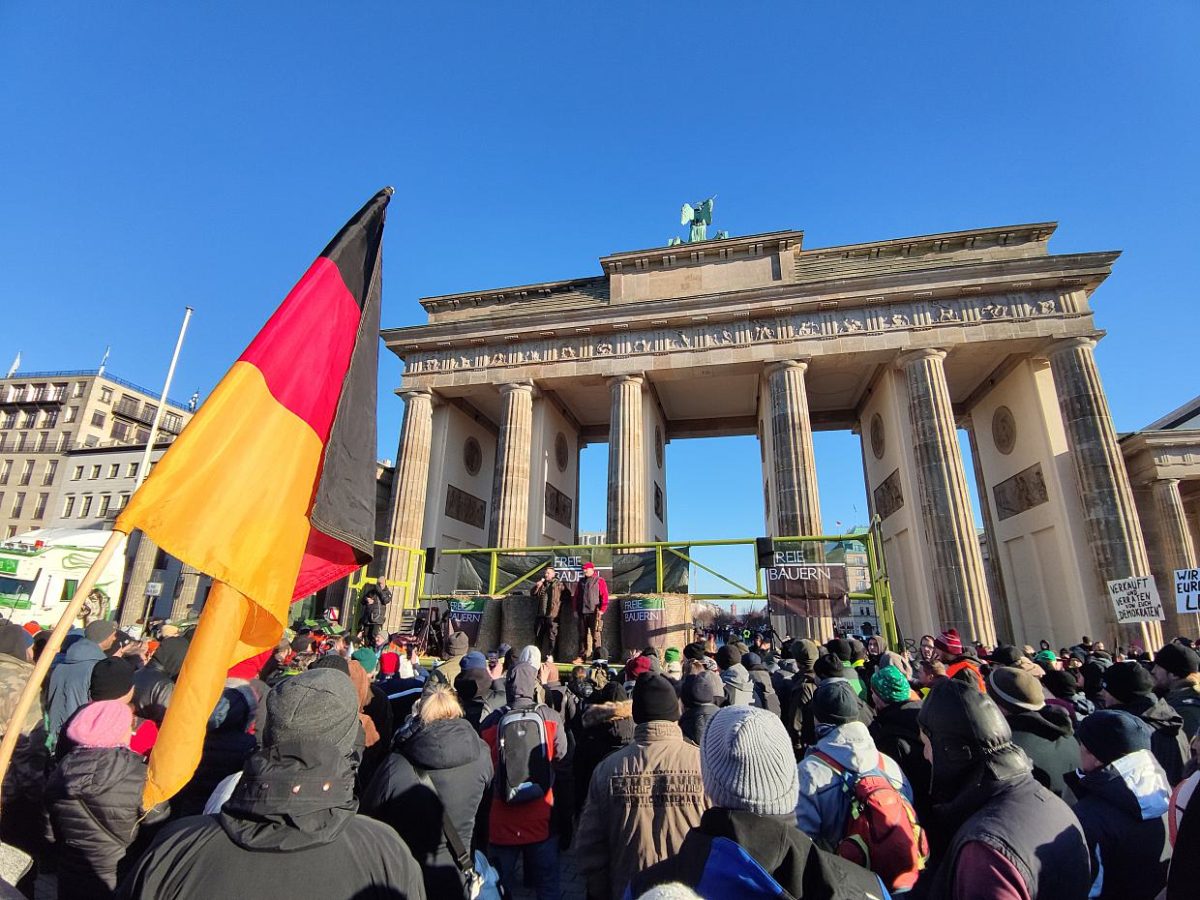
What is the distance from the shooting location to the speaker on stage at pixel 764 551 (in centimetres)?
1170

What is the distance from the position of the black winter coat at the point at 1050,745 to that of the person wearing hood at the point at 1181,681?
61.5 inches

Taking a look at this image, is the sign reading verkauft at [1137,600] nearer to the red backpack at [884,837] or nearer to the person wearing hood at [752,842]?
the red backpack at [884,837]

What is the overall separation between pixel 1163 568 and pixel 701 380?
1795 centimetres

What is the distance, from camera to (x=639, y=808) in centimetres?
245

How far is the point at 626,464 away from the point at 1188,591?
45.8ft

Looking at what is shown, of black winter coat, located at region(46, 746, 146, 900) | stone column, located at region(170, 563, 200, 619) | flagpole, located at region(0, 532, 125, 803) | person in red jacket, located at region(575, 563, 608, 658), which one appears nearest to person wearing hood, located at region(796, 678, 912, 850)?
flagpole, located at region(0, 532, 125, 803)

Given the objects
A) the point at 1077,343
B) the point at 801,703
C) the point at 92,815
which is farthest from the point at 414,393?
the point at 1077,343

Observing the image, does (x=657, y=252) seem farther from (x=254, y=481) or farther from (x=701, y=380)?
(x=254, y=481)

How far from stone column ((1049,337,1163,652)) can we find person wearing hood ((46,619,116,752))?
69.8 feet

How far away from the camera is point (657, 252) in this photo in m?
22.0

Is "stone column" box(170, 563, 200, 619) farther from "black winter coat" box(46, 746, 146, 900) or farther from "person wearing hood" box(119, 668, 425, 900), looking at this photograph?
"person wearing hood" box(119, 668, 425, 900)

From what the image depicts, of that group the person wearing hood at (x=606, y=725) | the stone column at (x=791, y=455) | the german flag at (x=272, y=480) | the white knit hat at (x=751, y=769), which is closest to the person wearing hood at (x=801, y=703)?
the person wearing hood at (x=606, y=725)

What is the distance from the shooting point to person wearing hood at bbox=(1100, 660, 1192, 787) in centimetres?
324

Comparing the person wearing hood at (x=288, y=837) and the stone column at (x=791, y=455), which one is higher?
the stone column at (x=791, y=455)
